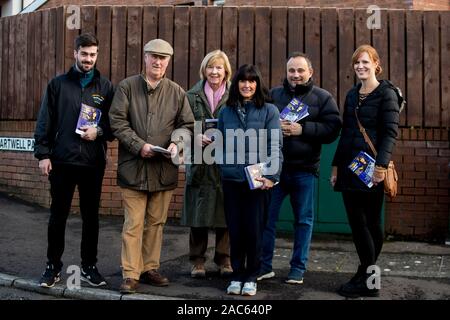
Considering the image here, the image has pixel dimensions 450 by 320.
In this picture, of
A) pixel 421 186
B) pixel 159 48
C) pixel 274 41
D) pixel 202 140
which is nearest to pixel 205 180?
pixel 202 140

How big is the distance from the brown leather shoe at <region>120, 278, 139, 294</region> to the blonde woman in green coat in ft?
2.36

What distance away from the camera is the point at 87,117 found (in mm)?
4609

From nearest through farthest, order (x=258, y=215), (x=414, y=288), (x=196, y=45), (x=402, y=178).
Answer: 1. (x=258, y=215)
2. (x=414, y=288)
3. (x=402, y=178)
4. (x=196, y=45)

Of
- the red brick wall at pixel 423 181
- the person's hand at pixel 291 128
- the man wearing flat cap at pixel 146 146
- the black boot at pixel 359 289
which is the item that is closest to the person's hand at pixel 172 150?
the man wearing flat cap at pixel 146 146

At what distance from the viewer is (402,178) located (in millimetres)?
7184

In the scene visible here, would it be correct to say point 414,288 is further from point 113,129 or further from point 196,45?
point 196,45

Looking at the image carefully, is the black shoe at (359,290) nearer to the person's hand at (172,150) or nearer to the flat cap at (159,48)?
the person's hand at (172,150)

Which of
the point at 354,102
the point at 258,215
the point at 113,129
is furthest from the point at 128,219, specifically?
the point at 354,102

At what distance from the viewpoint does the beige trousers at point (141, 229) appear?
451 cm

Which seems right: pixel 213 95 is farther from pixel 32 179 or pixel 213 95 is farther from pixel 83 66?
pixel 32 179

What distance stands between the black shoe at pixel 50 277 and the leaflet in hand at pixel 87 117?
1157 millimetres

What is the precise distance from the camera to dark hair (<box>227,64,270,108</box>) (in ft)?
14.7

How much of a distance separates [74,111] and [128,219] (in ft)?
3.19

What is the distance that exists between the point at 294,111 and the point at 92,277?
7.15 feet
